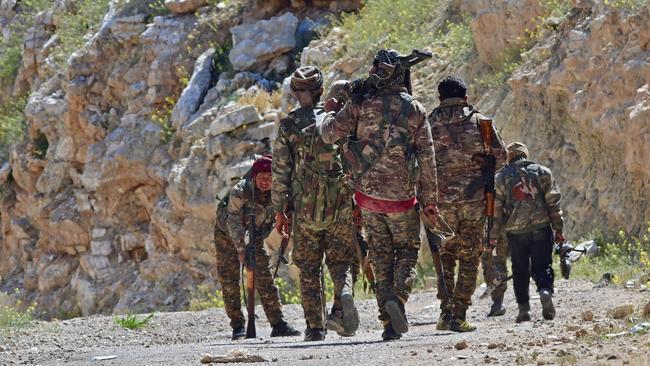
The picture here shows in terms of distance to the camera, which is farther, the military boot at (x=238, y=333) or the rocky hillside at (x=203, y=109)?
the rocky hillside at (x=203, y=109)

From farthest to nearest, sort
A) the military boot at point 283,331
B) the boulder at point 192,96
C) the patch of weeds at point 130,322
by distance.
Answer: the boulder at point 192,96, the patch of weeds at point 130,322, the military boot at point 283,331

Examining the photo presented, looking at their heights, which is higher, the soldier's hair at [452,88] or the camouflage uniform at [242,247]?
the soldier's hair at [452,88]

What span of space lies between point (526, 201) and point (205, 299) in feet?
34.4

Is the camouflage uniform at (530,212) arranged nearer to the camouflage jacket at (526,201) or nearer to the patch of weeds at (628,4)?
the camouflage jacket at (526,201)

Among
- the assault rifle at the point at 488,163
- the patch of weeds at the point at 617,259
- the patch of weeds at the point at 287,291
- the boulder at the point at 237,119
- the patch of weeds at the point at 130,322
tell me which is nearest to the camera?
the assault rifle at the point at 488,163

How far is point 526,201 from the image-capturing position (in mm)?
11133

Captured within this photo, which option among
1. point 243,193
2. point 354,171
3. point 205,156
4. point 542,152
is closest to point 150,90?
point 205,156

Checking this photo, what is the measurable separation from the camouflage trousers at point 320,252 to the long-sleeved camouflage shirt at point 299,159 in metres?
0.24

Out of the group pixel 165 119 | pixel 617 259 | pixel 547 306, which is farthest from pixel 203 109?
pixel 547 306

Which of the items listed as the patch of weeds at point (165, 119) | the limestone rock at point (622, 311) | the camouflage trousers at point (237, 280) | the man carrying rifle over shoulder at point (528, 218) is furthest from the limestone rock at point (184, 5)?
the limestone rock at point (622, 311)

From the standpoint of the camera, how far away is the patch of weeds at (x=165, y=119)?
23266 mm

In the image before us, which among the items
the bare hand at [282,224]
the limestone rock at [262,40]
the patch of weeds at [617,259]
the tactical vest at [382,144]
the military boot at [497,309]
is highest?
the limestone rock at [262,40]

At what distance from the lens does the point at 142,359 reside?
30.3 feet

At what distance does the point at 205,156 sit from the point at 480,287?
7443 millimetres
